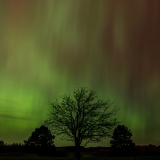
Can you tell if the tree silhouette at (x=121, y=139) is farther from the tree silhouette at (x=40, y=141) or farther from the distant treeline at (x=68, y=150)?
the tree silhouette at (x=40, y=141)

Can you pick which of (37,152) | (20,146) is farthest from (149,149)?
(20,146)

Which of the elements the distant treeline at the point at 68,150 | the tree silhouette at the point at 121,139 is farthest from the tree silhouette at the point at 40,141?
the tree silhouette at the point at 121,139

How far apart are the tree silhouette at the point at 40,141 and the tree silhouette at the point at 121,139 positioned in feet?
62.0

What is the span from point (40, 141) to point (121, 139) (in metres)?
23.9

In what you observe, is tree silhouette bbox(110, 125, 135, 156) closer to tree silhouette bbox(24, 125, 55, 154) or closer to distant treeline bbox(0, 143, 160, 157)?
distant treeline bbox(0, 143, 160, 157)

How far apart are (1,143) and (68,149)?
17.9 m

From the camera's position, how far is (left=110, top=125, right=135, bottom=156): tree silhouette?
87125 mm

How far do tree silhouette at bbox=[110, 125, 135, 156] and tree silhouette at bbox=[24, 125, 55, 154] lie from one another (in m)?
18.9

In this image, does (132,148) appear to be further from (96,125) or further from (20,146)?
(96,125)

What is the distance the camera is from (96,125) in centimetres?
4991

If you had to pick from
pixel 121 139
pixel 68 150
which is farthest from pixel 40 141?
pixel 121 139

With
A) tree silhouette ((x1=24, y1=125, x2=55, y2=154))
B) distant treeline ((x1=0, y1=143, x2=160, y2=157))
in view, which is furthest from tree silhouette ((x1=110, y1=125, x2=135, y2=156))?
tree silhouette ((x1=24, y1=125, x2=55, y2=154))

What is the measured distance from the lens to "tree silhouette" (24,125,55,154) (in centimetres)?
7844

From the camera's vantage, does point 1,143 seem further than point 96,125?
Yes
